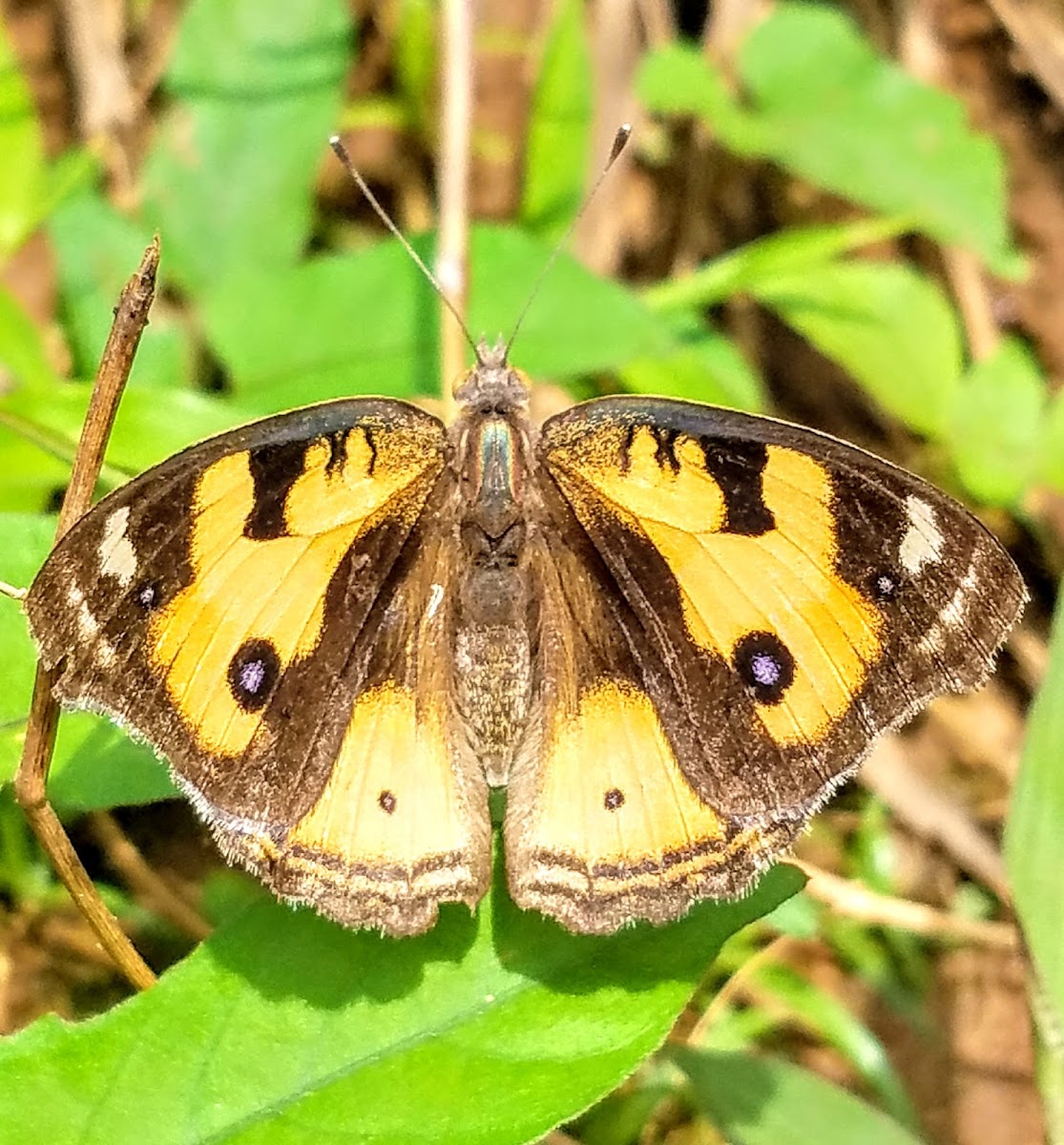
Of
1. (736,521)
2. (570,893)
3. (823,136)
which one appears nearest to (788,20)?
(823,136)

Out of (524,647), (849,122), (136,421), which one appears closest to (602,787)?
(524,647)

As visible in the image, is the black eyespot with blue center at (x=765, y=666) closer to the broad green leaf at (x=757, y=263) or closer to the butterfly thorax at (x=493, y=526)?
the butterfly thorax at (x=493, y=526)

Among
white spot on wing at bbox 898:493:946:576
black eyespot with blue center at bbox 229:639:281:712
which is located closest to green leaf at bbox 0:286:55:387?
black eyespot with blue center at bbox 229:639:281:712

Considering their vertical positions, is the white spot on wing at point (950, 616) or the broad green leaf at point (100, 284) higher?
the white spot on wing at point (950, 616)

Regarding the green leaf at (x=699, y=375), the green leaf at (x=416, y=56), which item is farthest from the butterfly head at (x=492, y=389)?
the green leaf at (x=416, y=56)

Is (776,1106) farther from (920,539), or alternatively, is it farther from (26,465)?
(26,465)

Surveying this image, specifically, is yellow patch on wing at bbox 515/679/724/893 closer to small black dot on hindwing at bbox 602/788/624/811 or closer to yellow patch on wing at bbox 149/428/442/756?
small black dot on hindwing at bbox 602/788/624/811
